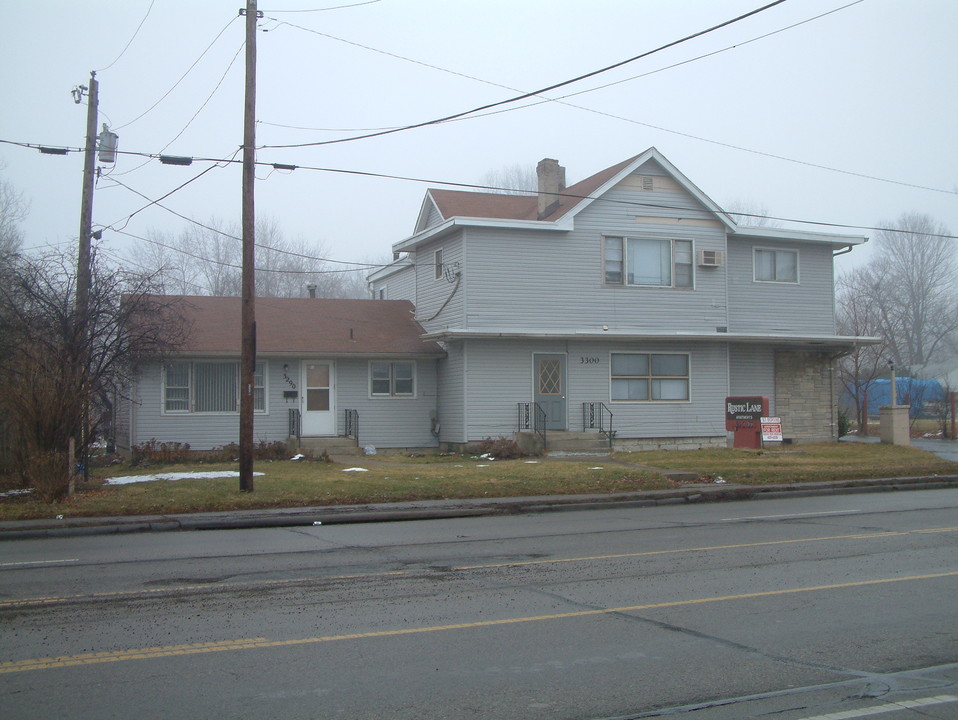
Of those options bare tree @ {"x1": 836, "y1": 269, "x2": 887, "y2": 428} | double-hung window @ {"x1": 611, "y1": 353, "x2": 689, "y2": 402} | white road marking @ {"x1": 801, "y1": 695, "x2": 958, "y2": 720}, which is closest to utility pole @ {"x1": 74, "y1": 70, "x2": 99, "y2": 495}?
white road marking @ {"x1": 801, "y1": 695, "x2": 958, "y2": 720}

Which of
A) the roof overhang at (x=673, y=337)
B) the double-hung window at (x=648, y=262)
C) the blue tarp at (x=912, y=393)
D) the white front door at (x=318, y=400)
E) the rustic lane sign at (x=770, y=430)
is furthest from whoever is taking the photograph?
the blue tarp at (x=912, y=393)

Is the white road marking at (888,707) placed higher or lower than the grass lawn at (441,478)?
lower

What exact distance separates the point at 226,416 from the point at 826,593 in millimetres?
20574

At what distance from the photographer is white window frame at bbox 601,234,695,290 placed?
2773 centimetres

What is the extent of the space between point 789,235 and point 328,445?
15870mm

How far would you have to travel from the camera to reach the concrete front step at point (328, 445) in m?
26.0

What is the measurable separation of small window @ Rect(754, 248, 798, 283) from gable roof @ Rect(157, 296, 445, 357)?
427 inches

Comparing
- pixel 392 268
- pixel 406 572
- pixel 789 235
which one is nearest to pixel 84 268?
pixel 406 572

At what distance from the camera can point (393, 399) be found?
91.7 ft

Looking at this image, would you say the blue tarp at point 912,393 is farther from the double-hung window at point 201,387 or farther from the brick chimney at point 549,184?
the double-hung window at point 201,387

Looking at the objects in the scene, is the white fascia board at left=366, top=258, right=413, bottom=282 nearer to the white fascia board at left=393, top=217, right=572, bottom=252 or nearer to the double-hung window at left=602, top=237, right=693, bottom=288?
the white fascia board at left=393, top=217, right=572, bottom=252

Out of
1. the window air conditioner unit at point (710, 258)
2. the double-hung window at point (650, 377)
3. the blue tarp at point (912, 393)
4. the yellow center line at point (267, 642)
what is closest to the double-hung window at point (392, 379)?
the double-hung window at point (650, 377)

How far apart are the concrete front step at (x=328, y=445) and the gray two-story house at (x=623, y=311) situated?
2.92 meters

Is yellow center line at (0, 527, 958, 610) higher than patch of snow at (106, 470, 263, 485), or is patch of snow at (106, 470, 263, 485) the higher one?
patch of snow at (106, 470, 263, 485)
